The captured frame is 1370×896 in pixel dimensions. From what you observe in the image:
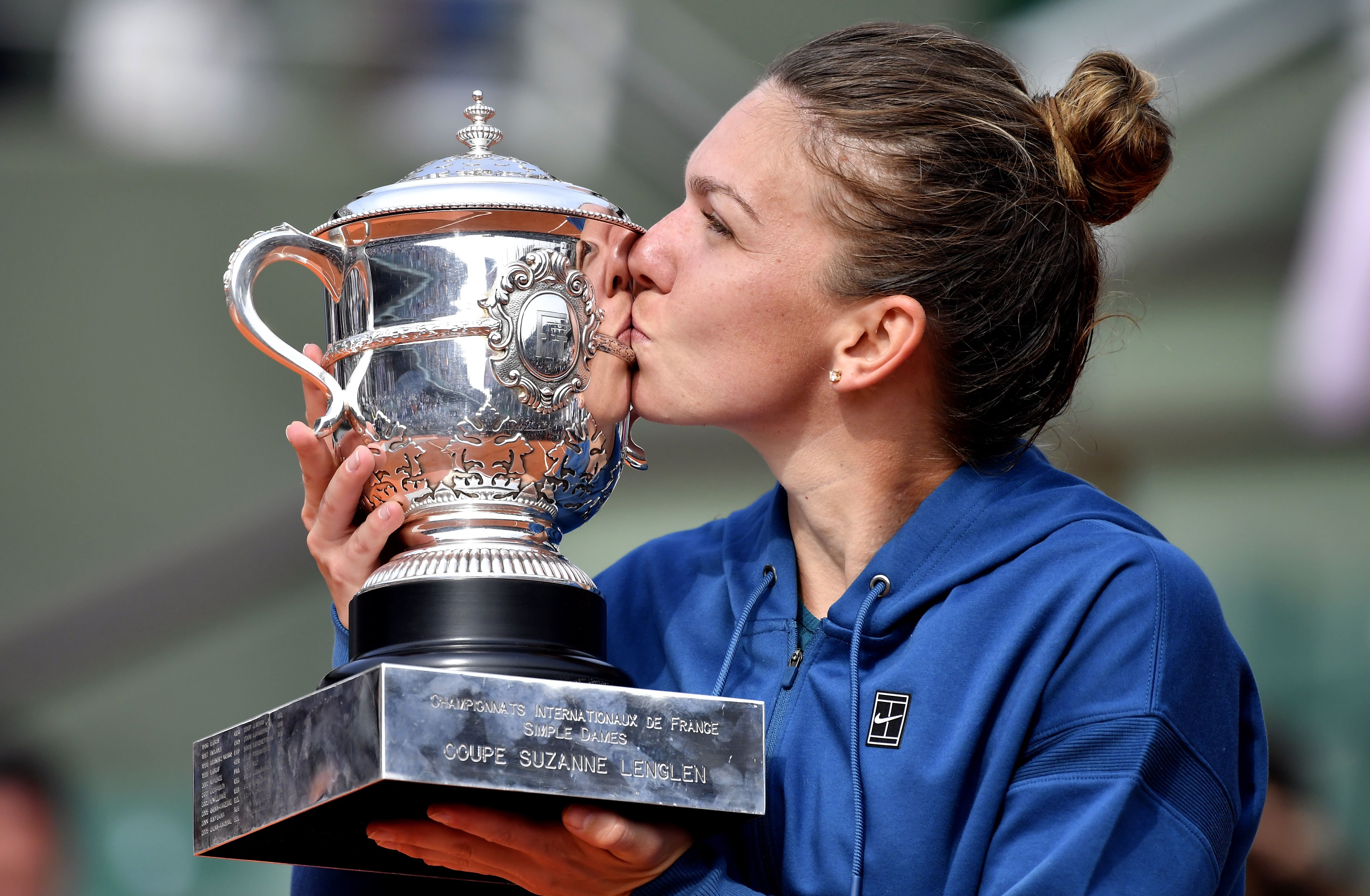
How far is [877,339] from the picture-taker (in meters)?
1.41

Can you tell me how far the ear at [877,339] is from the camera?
4.55 ft

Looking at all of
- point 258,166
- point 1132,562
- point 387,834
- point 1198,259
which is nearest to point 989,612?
point 1132,562

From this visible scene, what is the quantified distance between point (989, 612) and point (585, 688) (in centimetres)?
35

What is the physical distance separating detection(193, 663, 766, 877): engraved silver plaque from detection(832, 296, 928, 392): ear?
1.10 feet

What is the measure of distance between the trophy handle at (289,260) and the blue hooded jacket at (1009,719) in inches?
15.9

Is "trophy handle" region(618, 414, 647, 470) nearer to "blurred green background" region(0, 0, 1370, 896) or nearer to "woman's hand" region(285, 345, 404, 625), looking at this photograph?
"woman's hand" region(285, 345, 404, 625)

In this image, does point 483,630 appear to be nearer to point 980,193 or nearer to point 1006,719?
point 1006,719

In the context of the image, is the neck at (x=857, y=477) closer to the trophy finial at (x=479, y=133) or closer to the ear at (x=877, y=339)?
the ear at (x=877, y=339)

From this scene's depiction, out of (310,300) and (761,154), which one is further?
(310,300)

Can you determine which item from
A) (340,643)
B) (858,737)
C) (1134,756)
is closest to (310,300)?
(340,643)

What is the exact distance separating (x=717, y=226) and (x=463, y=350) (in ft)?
0.91

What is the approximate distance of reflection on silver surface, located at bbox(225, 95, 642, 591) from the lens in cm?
127

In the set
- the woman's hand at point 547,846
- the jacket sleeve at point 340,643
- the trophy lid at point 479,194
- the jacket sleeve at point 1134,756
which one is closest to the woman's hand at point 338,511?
the jacket sleeve at point 340,643

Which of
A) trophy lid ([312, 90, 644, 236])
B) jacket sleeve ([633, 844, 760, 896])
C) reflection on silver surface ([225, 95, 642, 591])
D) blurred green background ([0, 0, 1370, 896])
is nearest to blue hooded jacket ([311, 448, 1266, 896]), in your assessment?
jacket sleeve ([633, 844, 760, 896])
